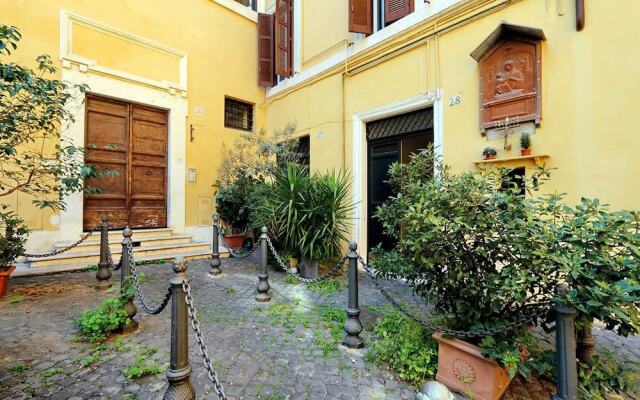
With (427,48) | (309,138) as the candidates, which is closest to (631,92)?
(427,48)

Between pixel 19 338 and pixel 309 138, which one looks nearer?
pixel 19 338

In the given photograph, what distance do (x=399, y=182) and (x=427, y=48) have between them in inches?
132

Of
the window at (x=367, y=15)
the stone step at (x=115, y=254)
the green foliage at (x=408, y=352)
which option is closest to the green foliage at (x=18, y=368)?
the green foliage at (x=408, y=352)

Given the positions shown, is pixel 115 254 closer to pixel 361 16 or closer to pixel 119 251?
pixel 119 251

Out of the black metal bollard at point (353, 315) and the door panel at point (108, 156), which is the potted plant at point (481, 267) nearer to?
the black metal bollard at point (353, 315)

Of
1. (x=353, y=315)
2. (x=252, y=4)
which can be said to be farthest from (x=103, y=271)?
(x=252, y=4)

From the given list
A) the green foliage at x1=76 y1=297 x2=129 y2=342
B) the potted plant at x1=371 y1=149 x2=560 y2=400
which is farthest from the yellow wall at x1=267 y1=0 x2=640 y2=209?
the green foliage at x1=76 y1=297 x2=129 y2=342

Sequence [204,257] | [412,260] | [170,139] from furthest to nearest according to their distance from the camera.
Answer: [170,139]
[204,257]
[412,260]

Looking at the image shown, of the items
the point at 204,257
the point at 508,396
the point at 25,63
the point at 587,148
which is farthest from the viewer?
the point at 204,257

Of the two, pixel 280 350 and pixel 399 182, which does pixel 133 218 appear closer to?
pixel 280 350

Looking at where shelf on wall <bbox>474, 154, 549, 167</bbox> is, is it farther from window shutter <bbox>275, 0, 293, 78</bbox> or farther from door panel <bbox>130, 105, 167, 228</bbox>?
door panel <bbox>130, 105, 167, 228</bbox>

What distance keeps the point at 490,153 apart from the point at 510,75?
1.08m

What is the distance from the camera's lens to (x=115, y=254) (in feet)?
20.5

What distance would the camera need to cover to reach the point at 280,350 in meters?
2.91
